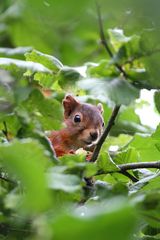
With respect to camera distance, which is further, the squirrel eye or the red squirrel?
the squirrel eye

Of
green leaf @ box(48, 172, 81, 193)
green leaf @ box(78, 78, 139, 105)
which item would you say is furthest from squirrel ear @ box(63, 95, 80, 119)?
green leaf @ box(48, 172, 81, 193)

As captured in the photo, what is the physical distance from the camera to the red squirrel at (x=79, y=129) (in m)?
2.26

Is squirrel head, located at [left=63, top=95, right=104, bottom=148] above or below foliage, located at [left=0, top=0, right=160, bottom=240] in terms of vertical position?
below

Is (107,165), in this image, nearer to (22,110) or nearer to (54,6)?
(22,110)

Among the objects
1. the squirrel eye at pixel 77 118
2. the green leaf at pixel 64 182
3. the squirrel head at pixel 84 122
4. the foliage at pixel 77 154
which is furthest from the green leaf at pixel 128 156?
the squirrel eye at pixel 77 118

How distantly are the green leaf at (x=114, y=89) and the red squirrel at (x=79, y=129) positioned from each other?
137 centimetres

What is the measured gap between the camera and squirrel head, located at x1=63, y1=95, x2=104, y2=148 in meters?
2.26

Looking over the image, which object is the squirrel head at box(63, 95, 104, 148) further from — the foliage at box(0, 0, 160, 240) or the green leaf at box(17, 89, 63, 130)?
the green leaf at box(17, 89, 63, 130)

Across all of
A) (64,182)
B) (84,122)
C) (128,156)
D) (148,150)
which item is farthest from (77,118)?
(64,182)

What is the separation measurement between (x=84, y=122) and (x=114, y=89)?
163 cm

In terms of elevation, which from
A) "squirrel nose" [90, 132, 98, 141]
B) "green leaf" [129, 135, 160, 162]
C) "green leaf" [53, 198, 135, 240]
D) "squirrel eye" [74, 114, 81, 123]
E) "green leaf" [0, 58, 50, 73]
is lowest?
"squirrel eye" [74, 114, 81, 123]

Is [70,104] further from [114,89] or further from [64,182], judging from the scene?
[64,182]

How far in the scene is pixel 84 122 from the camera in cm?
241

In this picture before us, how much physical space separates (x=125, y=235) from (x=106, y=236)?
0.5 inches
